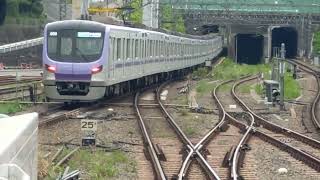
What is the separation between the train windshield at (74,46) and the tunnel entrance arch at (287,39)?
65809 mm

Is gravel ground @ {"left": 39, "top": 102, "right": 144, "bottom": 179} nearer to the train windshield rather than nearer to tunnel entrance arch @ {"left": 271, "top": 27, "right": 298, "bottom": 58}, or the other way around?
the train windshield

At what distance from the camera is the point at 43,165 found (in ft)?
28.2

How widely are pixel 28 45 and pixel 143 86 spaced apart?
25147 mm

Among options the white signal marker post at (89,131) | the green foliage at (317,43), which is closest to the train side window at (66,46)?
the white signal marker post at (89,131)

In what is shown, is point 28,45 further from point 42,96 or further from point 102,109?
point 102,109

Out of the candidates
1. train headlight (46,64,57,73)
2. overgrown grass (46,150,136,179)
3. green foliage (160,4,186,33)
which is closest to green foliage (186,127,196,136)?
Answer: overgrown grass (46,150,136,179)

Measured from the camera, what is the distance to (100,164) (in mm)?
10289

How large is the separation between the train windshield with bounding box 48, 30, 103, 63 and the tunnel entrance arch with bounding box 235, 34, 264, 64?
6041 cm

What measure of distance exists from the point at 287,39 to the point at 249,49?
21.6 feet

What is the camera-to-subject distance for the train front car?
65.3 ft

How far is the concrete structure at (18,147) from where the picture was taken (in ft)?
9.26

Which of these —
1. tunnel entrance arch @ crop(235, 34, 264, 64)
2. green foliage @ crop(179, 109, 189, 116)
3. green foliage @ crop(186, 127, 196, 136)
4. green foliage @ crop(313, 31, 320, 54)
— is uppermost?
green foliage @ crop(186, 127, 196, 136)

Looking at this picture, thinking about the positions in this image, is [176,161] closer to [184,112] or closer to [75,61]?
[184,112]

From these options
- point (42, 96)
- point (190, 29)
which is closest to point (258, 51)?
point (190, 29)
